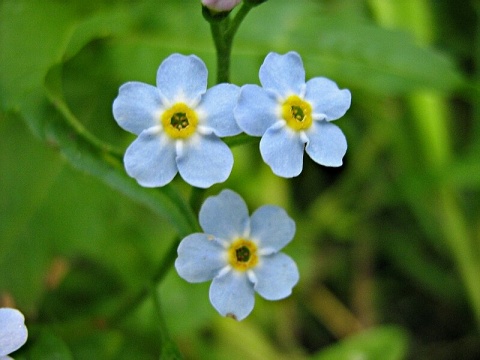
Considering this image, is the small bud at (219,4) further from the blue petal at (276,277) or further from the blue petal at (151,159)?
the blue petal at (276,277)

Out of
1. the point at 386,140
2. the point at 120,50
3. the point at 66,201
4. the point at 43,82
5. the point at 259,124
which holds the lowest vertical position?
the point at 386,140

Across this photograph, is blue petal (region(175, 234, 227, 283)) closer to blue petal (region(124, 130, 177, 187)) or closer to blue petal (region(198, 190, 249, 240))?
blue petal (region(198, 190, 249, 240))

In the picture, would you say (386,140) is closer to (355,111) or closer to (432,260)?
(355,111)

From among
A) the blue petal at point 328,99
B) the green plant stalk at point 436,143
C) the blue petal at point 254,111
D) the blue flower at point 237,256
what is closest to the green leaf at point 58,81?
the blue flower at point 237,256

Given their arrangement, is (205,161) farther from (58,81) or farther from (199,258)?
(58,81)

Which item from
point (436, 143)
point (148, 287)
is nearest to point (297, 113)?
point (148, 287)

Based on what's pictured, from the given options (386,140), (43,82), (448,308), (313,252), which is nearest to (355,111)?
(386,140)

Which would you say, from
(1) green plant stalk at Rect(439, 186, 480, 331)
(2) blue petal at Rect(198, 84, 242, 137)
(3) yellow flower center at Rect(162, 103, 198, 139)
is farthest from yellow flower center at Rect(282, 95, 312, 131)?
(1) green plant stalk at Rect(439, 186, 480, 331)
